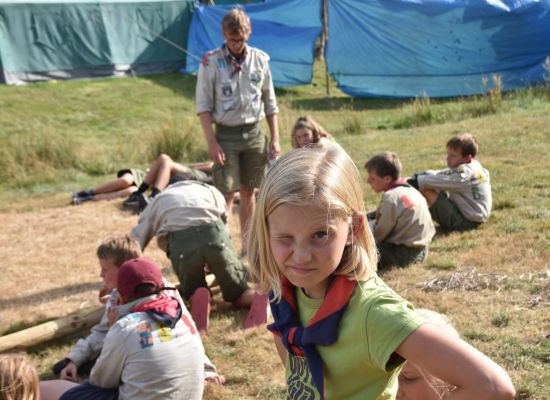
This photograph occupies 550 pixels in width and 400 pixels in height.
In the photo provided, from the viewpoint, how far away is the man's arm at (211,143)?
583 centimetres

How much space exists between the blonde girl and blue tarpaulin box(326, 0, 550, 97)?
1465 centimetres

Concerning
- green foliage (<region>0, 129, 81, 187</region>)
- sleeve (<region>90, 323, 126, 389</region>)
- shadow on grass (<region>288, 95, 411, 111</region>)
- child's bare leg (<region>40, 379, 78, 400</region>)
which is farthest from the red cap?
shadow on grass (<region>288, 95, 411, 111</region>)

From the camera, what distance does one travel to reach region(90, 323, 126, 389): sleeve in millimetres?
3469

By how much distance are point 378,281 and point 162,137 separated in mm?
9468

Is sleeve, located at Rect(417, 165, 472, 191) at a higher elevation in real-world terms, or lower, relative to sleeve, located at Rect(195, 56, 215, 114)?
lower

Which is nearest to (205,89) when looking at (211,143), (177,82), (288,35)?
(211,143)

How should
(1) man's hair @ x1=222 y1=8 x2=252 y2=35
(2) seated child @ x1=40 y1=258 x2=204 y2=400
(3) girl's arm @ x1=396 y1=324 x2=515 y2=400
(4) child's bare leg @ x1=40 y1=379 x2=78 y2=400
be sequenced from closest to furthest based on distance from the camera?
(3) girl's arm @ x1=396 y1=324 x2=515 y2=400
(2) seated child @ x1=40 y1=258 x2=204 y2=400
(4) child's bare leg @ x1=40 y1=379 x2=78 y2=400
(1) man's hair @ x1=222 y1=8 x2=252 y2=35

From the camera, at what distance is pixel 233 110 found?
19.7 ft

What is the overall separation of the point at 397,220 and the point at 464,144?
1065 mm

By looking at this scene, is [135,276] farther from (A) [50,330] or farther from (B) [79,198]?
(B) [79,198]

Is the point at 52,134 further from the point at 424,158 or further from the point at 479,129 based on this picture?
the point at 479,129

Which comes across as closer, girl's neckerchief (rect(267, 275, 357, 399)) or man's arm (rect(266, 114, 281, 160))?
girl's neckerchief (rect(267, 275, 357, 399))

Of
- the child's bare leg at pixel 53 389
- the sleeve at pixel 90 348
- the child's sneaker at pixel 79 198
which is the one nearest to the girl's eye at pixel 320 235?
the child's bare leg at pixel 53 389

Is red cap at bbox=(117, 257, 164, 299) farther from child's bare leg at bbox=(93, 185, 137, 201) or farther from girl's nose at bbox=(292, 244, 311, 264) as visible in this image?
child's bare leg at bbox=(93, 185, 137, 201)
